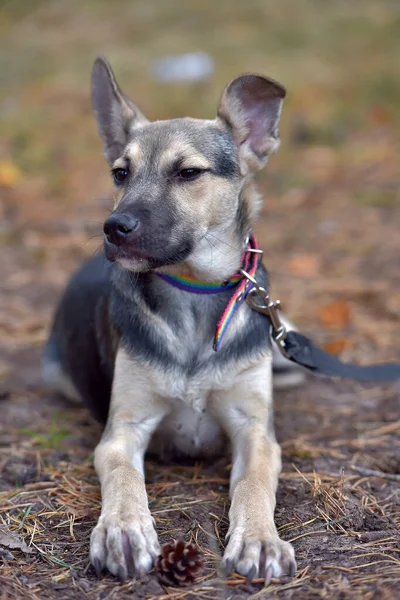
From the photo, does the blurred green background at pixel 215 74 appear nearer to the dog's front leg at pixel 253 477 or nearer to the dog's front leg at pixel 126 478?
the dog's front leg at pixel 253 477

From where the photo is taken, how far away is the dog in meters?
3.34

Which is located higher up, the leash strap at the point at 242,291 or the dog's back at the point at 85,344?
the leash strap at the point at 242,291

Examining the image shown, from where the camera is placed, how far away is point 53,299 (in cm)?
681

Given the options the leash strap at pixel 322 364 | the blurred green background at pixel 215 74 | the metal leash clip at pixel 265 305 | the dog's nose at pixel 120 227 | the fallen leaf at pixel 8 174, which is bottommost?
the leash strap at pixel 322 364

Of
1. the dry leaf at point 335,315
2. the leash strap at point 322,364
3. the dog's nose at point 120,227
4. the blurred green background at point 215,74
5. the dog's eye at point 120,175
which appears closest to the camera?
the dog's nose at point 120,227

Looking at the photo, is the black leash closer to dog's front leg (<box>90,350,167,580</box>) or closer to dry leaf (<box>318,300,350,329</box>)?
dog's front leg (<box>90,350,167,580</box>)

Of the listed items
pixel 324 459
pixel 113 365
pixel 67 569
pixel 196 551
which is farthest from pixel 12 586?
pixel 324 459

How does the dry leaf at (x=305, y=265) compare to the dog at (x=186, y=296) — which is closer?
the dog at (x=186, y=296)

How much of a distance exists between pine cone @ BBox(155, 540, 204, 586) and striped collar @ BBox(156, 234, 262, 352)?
112 cm

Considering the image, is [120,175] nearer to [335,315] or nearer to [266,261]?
[335,315]

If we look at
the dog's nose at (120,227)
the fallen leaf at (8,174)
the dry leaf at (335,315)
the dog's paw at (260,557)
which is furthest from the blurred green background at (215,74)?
the dog's paw at (260,557)

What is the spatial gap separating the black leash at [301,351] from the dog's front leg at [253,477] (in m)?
0.22

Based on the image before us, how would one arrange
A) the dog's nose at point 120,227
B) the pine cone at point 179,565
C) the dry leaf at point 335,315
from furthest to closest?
the dry leaf at point 335,315 < the dog's nose at point 120,227 < the pine cone at point 179,565

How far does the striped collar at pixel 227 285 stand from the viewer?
3.61 meters
